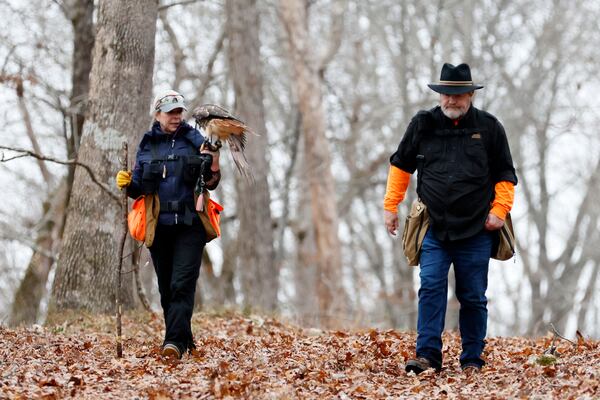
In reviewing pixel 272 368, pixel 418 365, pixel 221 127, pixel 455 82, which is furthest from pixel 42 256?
pixel 455 82

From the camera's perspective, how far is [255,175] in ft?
57.0

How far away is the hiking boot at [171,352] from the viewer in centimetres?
821

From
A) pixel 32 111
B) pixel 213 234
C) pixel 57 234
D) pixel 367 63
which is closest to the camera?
pixel 213 234

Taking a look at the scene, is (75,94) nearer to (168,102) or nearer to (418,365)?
Result: (168,102)

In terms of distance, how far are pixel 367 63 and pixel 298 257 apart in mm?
11952

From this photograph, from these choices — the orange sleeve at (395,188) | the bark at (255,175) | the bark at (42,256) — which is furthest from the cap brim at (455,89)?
the bark at (42,256)

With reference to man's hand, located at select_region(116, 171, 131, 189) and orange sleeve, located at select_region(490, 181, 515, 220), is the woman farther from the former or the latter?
orange sleeve, located at select_region(490, 181, 515, 220)

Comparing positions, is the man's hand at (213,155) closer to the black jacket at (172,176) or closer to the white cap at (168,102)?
the black jacket at (172,176)

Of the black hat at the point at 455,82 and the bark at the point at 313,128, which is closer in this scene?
the black hat at the point at 455,82

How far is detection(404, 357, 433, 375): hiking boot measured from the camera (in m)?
7.77

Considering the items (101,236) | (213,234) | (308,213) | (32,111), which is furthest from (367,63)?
(213,234)

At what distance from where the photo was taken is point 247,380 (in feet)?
23.1

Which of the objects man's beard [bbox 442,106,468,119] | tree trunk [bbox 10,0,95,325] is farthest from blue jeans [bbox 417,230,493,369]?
tree trunk [bbox 10,0,95,325]

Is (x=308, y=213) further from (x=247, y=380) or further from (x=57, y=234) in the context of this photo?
(x=247, y=380)
